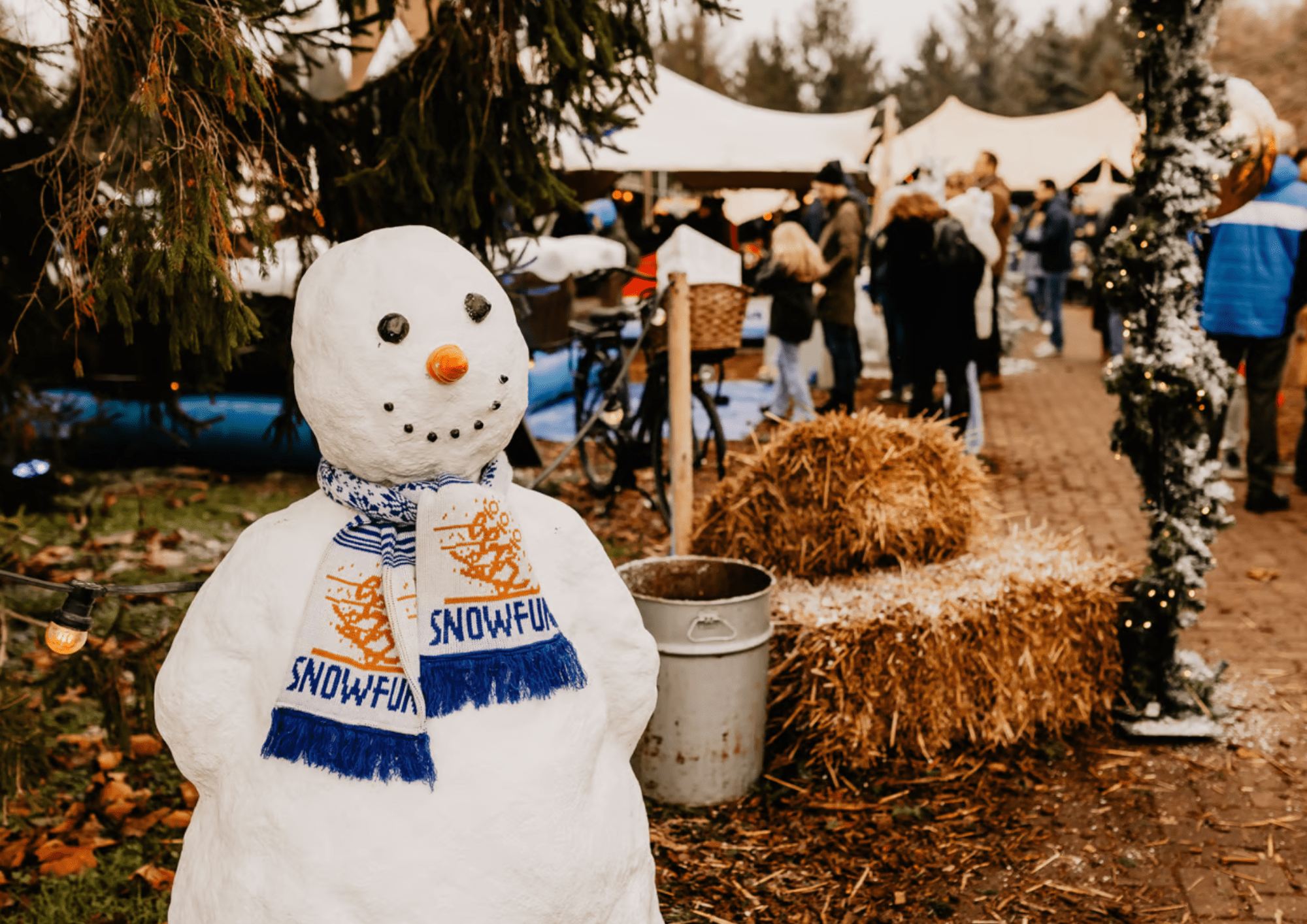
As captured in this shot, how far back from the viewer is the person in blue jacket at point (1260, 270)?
6508 millimetres

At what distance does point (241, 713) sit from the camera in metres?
2.09

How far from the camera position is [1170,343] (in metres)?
4.10

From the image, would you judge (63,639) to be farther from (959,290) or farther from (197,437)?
(959,290)

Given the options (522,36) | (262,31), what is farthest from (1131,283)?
(262,31)

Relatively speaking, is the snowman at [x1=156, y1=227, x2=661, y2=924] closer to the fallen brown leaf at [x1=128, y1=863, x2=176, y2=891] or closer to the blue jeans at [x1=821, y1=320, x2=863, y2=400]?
the fallen brown leaf at [x1=128, y1=863, x2=176, y2=891]

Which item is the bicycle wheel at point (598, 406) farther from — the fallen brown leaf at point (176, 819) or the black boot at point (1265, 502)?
the black boot at point (1265, 502)

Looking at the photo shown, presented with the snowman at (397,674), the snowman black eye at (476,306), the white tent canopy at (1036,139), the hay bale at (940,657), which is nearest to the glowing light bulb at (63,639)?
the snowman at (397,674)

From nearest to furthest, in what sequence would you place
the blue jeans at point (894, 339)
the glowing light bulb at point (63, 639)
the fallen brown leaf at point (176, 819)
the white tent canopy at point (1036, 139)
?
the glowing light bulb at point (63, 639)
the fallen brown leaf at point (176, 819)
the blue jeans at point (894, 339)
the white tent canopy at point (1036, 139)

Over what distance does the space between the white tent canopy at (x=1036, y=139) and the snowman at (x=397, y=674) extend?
21.8m

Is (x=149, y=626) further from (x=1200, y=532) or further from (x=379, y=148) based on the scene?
(x=1200, y=532)

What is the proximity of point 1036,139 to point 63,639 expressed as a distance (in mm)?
24331

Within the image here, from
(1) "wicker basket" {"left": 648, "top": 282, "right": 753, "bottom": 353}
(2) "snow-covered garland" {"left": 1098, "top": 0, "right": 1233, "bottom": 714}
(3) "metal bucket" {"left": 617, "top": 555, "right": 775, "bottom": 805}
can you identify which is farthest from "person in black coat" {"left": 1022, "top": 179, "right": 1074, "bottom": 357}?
(3) "metal bucket" {"left": 617, "top": 555, "right": 775, "bottom": 805}

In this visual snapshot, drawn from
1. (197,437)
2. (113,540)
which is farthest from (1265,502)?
(197,437)

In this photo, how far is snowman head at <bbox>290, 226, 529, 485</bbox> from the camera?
81.9 inches
